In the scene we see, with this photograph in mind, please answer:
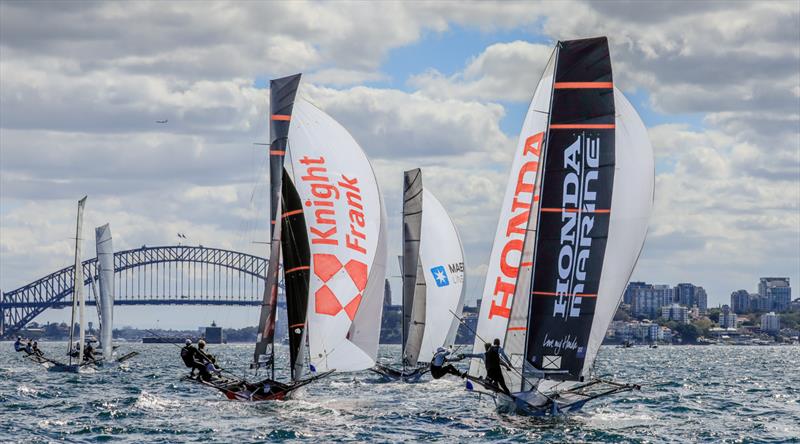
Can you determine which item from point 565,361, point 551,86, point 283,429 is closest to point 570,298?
point 565,361

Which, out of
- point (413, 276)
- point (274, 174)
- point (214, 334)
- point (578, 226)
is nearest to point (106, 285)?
point (413, 276)

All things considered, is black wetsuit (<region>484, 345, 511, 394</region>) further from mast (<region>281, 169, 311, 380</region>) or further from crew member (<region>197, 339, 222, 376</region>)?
crew member (<region>197, 339, 222, 376</region>)

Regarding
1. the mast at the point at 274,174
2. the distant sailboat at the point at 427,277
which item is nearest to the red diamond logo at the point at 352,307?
the mast at the point at 274,174

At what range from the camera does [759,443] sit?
18438mm

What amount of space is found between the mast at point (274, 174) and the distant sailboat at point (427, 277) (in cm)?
869

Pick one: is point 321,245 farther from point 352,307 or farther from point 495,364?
point 495,364

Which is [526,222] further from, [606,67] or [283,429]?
[283,429]

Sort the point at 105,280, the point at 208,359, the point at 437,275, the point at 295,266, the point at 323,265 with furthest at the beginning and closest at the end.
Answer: the point at 105,280, the point at 437,275, the point at 208,359, the point at 323,265, the point at 295,266

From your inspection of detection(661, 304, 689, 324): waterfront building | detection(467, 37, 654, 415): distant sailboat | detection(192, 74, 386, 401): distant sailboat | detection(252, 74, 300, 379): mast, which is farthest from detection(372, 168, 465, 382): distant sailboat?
detection(661, 304, 689, 324): waterfront building

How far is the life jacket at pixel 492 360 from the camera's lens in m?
19.3

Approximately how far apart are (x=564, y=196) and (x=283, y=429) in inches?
209

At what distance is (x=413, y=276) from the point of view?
107 feet

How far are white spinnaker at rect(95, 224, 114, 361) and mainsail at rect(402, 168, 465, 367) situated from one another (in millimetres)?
13475

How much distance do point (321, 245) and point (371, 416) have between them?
309 centimetres
